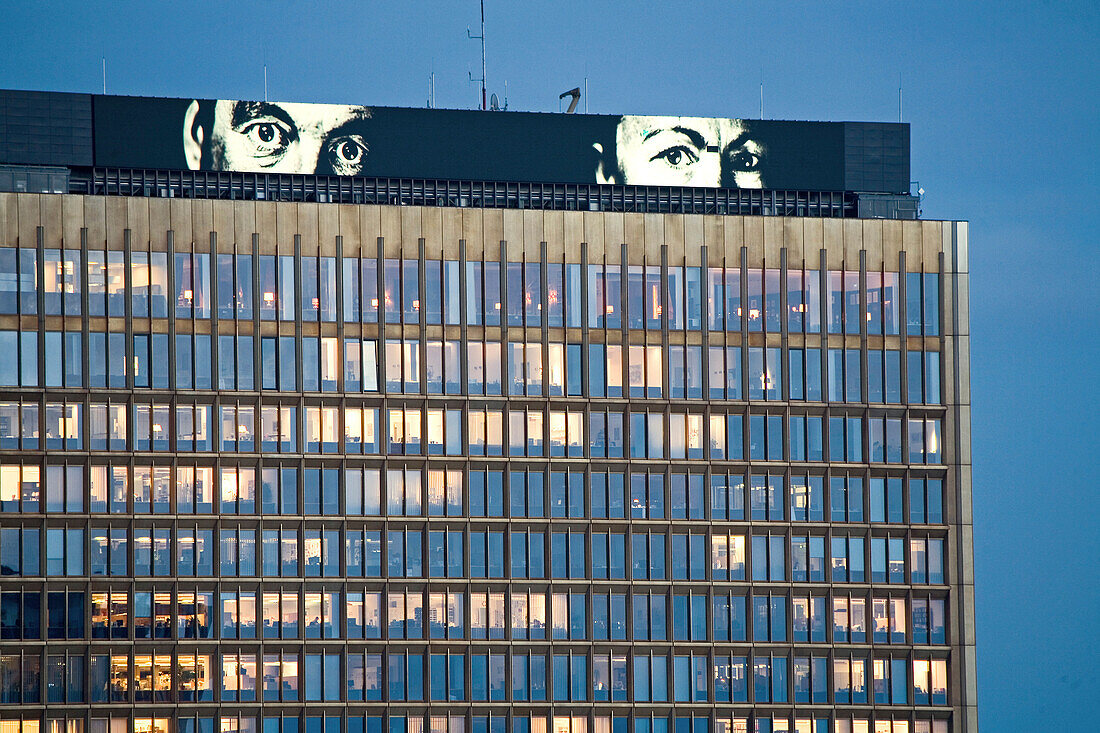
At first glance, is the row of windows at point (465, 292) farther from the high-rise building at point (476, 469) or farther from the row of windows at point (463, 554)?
the row of windows at point (463, 554)

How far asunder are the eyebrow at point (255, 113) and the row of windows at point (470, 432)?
72.8 feet

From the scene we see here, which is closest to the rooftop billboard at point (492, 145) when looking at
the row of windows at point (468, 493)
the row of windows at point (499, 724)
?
the row of windows at point (468, 493)

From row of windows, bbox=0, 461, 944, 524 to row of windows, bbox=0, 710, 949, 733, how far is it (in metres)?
11.5

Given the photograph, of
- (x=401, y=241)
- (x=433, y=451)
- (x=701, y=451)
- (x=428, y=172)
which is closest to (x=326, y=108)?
(x=428, y=172)

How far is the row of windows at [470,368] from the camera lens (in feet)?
302

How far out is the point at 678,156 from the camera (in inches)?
4338

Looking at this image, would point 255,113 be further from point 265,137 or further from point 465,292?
point 465,292

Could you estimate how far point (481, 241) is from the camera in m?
96.1

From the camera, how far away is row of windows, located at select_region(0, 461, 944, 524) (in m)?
92.2

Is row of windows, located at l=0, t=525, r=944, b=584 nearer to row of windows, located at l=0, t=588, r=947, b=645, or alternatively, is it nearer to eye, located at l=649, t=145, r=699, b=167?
row of windows, located at l=0, t=588, r=947, b=645

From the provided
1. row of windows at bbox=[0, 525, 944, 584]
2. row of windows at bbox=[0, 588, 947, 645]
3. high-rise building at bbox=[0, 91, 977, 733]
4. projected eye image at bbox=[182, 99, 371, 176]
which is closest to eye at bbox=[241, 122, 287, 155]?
projected eye image at bbox=[182, 99, 371, 176]

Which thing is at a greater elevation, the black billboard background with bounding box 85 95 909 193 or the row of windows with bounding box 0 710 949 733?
the black billboard background with bounding box 85 95 909 193

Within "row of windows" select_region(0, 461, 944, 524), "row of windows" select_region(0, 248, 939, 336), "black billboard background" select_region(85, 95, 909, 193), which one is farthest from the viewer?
"black billboard background" select_region(85, 95, 909, 193)

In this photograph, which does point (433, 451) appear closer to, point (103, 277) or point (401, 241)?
point (401, 241)
